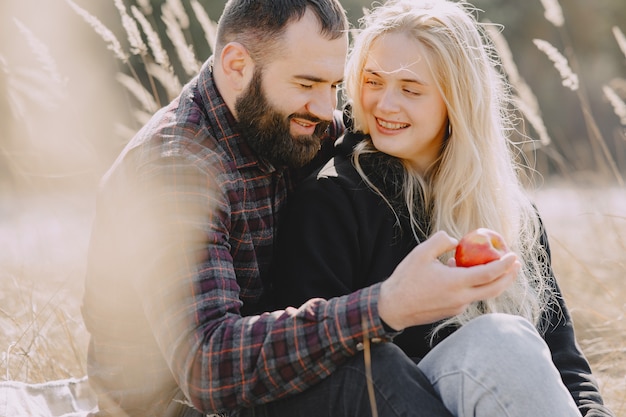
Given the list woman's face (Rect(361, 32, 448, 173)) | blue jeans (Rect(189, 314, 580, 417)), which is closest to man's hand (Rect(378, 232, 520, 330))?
blue jeans (Rect(189, 314, 580, 417))

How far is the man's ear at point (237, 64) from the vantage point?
7.28 feet

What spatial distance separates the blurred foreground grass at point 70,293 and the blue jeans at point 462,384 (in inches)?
39.7

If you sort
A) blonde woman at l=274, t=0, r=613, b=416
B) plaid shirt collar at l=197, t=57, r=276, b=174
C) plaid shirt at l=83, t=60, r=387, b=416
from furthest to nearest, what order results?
blonde woman at l=274, t=0, r=613, b=416 → plaid shirt collar at l=197, t=57, r=276, b=174 → plaid shirt at l=83, t=60, r=387, b=416

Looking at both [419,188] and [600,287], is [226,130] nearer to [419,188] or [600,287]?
[419,188]

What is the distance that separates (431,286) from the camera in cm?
167

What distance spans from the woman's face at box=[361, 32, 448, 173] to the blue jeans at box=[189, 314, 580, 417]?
2.41 feet

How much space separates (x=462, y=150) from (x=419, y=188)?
170 mm

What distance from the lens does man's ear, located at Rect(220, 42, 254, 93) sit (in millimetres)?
2219

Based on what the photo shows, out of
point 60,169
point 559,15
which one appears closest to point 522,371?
point 559,15

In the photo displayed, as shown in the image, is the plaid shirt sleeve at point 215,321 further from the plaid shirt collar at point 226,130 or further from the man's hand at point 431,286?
the plaid shirt collar at point 226,130

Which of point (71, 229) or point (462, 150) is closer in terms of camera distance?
point (462, 150)

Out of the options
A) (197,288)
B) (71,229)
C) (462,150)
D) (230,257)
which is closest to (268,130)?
(230,257)

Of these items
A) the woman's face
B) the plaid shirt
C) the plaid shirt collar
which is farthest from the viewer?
the woman's face

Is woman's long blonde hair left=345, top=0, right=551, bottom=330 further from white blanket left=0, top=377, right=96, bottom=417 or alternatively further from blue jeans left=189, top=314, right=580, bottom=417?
white blanket left=0, top=377, right=96, bottom=417
